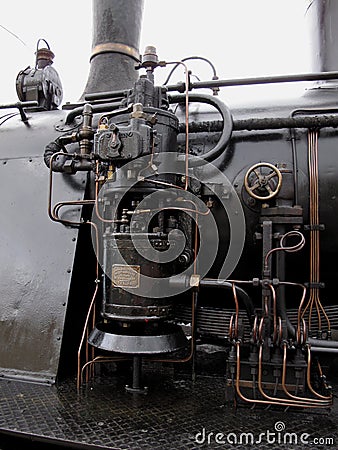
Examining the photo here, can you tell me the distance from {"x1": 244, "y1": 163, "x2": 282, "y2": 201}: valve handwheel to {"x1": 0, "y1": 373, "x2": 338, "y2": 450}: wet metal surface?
997mm

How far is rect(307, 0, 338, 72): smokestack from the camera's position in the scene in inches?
110

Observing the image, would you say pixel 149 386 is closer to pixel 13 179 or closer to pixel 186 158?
pixel 186 158

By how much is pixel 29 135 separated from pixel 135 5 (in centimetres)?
160

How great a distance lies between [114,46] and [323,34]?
5.35ft

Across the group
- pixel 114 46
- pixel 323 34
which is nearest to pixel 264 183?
pixel 323 34

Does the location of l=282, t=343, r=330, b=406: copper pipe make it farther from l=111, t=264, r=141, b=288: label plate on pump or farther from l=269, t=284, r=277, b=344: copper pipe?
l=111, t=264, r=141, b=288: label plate on pump

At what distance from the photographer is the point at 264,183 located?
2180 mm

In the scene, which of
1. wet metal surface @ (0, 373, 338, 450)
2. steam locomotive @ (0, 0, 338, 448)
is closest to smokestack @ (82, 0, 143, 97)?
steam locomotive @ (0, 0, 338, 448)

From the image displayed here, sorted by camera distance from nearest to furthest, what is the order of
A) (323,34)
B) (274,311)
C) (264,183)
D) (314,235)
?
(274,311), (264,183), (314,235), (323,34)

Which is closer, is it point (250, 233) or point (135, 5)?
point (250, 233)

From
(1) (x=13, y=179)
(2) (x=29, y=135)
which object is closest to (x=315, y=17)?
(2) (x=29, y=135)

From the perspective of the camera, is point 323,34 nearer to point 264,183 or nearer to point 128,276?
point 264,183

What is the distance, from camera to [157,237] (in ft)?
7.07

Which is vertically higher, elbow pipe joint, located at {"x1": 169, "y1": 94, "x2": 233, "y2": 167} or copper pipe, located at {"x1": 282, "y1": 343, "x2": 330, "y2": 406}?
elbow pipe joint, located at {"x1": 169, "y1": 94, "x2": 233, "y2": 167}
